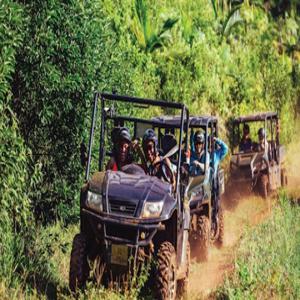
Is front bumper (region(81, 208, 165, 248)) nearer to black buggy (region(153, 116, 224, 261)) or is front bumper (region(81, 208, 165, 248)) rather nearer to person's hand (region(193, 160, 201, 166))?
black buggy (region(153, 116, 224, 261))

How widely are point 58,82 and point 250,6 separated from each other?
26635 mm

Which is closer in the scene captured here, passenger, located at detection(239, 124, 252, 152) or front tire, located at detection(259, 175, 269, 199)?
front tire, located at detection(259, 175, 269, 199)

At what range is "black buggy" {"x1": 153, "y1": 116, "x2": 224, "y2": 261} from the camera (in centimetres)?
1155

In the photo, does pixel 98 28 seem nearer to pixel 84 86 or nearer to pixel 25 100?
pixel 84 86

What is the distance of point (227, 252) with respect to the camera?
41.4ft

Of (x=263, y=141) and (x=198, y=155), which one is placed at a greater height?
(x=263, y=141)

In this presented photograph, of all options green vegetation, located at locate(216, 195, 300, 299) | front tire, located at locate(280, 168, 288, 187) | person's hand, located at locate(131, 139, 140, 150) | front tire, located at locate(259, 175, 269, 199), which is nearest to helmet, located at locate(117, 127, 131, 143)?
person's hand, located at locate(131, 139, 140, 150)

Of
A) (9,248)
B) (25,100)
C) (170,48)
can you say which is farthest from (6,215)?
(170,48)

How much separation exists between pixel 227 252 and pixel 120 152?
4143 mm

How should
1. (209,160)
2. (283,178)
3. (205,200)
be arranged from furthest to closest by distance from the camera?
(283,178), (209,160), (205,200)

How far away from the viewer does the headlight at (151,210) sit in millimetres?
7816

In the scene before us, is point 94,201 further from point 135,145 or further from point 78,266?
point 135,145

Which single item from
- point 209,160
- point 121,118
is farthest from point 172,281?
point 209,160

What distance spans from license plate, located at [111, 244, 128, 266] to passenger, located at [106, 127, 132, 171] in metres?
1.55
